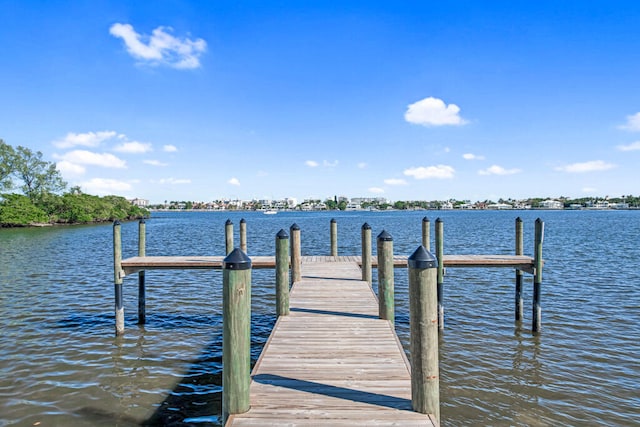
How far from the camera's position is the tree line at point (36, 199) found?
69.5 metres

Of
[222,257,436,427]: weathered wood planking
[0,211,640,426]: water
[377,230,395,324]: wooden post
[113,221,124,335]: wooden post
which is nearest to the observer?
[222,257,436,427]: weathered wood planking

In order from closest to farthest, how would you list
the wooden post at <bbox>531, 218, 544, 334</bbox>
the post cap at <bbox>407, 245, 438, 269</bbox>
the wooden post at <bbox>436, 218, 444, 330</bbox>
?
the post cap at <bbox>407, 245, 438, 269</bbox>
the wooden post at <bbox>531, 218, 544, 334</bbox>
the wooden post at <bbox>436, 218, 444, 330</bbox>

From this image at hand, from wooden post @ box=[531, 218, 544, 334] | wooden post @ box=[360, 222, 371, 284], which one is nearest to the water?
wooden post @ box=[531, 218, 544, 334]

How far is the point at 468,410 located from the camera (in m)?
7.46

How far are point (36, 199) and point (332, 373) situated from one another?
9135cm

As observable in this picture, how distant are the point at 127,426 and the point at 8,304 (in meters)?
11.7

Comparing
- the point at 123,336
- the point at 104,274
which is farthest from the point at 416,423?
the point at 104,274

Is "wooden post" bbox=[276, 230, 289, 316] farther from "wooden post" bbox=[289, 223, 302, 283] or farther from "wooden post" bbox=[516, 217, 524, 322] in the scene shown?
"wooden post" bbox=[516, 217, 524, 322]

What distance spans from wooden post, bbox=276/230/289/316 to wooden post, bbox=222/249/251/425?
3781 millimetres

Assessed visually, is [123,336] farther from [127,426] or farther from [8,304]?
[8,304]

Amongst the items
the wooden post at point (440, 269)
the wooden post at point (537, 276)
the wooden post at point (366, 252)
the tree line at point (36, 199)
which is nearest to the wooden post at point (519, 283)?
the wooden post at point (537, 276)

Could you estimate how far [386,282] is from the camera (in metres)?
7.72

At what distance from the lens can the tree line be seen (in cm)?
6952

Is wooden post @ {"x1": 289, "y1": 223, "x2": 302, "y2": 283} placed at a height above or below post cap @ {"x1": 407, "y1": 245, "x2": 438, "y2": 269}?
below
